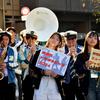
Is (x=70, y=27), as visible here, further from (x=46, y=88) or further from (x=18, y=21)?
(x=46, y=88)

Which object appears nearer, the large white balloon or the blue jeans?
the blue jeans

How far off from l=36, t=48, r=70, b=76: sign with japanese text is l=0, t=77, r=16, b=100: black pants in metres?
1.28

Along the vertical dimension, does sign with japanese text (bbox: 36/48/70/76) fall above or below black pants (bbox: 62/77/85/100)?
above

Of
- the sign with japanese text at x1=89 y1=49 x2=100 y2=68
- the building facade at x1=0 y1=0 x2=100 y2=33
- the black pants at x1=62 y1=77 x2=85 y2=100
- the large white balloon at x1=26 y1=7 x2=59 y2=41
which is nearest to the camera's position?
the sign with japanese text at x1=89 y1=49 x2=100 y2=68

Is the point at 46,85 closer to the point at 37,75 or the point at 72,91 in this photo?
the point at 37,75

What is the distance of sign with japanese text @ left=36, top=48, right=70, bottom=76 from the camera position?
7.61 meters

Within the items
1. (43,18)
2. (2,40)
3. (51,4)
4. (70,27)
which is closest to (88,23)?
(70,27)

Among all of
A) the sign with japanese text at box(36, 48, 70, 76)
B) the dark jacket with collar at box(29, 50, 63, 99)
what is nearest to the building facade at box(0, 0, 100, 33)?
the sign with japanese text at box(36, 48, 70, 76)

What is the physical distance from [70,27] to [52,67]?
2911 centimetres

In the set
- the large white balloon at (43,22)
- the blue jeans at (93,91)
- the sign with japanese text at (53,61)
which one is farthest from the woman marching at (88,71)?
the large white balloon at (43,22)

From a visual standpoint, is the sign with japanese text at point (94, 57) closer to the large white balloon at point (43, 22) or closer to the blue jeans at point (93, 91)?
the blue jeans at point (93, 91)

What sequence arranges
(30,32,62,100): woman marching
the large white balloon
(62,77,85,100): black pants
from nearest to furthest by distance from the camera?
(30,32,62,100): woman marching
(62,77,85,100): black pants
the large white balloon

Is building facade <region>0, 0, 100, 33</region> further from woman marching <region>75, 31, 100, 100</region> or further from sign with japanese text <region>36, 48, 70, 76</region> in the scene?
sign with japanese text <region>36, 48, 70, 76</region>

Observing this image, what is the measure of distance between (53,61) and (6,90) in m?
1.43
